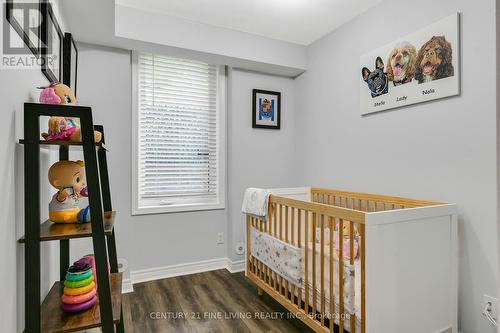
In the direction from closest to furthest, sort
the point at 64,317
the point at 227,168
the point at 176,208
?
the point at 64,317
the point at 176,208
the point at 227,168

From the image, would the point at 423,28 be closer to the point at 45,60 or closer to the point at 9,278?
the point at 45,60

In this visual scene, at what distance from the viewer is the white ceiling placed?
7.52 feet

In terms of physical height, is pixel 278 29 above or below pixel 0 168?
above

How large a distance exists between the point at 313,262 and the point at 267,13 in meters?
1.98

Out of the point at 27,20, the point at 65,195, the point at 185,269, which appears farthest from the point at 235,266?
the point at 27,20

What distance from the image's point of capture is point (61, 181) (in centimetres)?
126

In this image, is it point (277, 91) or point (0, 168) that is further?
point (277, 91)

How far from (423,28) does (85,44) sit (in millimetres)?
2525

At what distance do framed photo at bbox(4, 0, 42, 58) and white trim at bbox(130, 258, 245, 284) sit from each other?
2055 millimetres

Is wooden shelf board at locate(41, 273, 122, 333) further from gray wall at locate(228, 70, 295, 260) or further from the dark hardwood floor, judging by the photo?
gray wall at locate(228, 70, 295, 260)

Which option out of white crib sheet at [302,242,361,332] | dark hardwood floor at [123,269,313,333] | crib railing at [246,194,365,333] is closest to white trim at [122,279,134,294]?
dark hardwood floor at [123,269,313,333]

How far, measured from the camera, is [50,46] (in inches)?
57.1

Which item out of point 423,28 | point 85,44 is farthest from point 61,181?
point 423,28

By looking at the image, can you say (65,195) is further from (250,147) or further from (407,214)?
(250,147)
